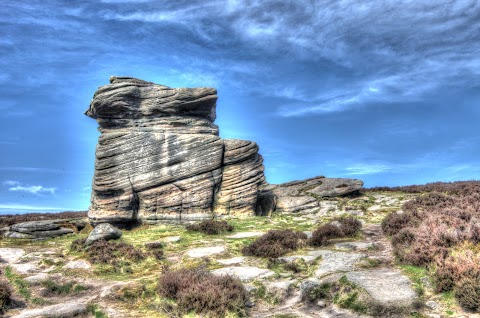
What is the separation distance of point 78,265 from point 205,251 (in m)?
6.28

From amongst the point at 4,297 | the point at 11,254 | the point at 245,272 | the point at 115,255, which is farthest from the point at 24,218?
the point at 245,272

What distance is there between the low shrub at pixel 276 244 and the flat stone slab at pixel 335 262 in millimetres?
1395

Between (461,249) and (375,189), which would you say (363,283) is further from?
(375,189)

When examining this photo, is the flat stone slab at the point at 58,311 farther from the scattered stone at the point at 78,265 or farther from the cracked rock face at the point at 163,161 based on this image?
the cracked rock face at the point at 163,161

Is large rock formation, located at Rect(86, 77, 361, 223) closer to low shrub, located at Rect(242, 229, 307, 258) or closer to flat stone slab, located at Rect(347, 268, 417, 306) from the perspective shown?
low shrub, located at Rect(242, 229, 307, 258)

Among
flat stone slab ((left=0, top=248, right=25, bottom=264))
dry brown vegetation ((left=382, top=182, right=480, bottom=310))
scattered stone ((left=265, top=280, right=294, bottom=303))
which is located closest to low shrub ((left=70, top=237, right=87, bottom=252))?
flat stone slab ((left=0, top=248, right=25, bottom=264))

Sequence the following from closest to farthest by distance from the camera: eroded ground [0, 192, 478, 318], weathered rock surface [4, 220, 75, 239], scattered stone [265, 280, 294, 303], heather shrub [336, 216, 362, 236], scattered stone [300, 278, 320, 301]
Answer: eroded ground [0, 192, 478, 318] < scattered stone [300, 278, 320, 301] < scattered stone [265, 280, 294, 303] < heather shrub [336, 216, 362, 236] < weathered rock surface [4, 220, 75, 239]

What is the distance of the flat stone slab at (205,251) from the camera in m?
16.9

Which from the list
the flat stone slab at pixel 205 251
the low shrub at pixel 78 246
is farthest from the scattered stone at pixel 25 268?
the flat stone slab at pixel 205 251

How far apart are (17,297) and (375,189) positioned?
39.2m

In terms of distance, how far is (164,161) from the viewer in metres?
30.9

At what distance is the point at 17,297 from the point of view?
13305 millimetres

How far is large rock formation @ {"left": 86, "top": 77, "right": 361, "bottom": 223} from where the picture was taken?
30516 mm

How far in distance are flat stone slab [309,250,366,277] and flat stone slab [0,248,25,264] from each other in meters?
16.6
